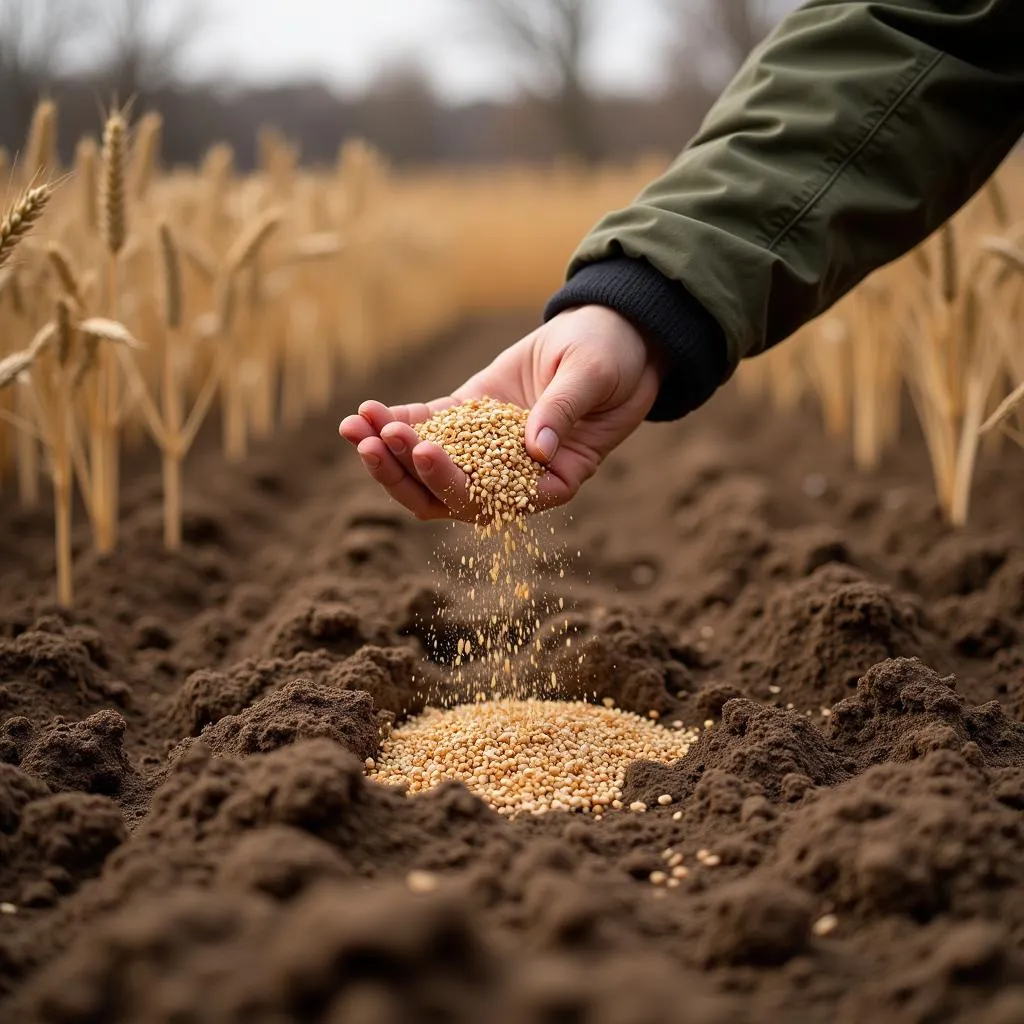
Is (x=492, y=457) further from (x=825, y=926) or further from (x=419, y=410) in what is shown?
(x=825, y=926)

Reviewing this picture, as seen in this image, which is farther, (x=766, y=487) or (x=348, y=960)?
(x=766, y=487)

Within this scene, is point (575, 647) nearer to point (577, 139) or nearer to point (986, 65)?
point (986, 65)

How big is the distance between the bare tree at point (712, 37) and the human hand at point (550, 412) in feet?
46.3

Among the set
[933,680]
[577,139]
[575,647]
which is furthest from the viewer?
[577,139]

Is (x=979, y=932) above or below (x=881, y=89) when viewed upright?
below

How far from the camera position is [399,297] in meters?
7.71

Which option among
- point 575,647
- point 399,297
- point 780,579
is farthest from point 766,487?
point 399,297

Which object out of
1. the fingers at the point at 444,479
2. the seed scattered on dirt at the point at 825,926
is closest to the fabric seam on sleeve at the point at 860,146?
the fingers at the point at 444,479

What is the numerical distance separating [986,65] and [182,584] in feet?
7.27

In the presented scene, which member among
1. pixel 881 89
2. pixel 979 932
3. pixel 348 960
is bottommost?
pixel 979 932

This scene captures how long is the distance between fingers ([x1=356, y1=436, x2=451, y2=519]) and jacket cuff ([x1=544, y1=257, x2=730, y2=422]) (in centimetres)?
49

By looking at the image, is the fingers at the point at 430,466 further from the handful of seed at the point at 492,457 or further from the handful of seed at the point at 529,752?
the handful of seed at the point at 529,752

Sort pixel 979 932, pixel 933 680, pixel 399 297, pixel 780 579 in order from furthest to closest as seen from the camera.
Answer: pixel 399 297 < pixel 780 579 < pixel 933 680 < pixel 979 932

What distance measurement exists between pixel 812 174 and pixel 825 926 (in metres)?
1.37
